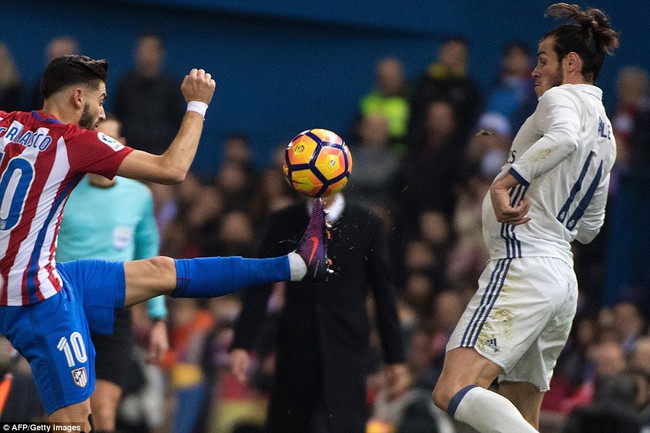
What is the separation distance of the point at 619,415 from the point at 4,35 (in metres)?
8.89

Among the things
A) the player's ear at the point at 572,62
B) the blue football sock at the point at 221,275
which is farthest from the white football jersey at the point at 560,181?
the blue football sock at the point at 221,275

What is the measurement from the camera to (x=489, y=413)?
237 inches

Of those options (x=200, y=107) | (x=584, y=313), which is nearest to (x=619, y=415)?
(x=584, y=313)

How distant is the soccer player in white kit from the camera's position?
20.2 ft

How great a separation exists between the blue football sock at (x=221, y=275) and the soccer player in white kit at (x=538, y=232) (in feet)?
3.24

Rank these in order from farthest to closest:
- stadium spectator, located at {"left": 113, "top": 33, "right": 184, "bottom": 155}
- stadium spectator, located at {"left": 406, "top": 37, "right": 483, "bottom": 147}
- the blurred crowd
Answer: stadium spectator, located at {"left": 113, "top": 33, "right": 184, "bottom": 155} → stadium spectator, located at {"left": 406, "top": 37, "right": 483, "bottom": 147} → the blurred crowd

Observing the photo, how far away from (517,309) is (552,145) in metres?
0.84

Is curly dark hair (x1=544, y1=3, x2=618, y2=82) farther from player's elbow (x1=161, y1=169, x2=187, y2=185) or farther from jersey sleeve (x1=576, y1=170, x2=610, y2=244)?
player's elbow (x1=161, y1=169, x2=187, y2=185)

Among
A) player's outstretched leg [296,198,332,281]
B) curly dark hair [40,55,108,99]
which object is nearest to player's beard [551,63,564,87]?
player's outstretched leg [296,198,332,281]

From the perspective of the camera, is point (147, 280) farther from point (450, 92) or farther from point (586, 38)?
point (450, 92)

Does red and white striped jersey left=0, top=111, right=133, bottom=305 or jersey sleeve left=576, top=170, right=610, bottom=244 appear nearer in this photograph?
red and white striped jersey left=0, top=111, right=133, bottom=305

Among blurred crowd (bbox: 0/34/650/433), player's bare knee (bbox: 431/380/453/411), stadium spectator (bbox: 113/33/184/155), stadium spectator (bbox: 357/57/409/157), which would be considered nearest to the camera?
player's bare knee (bbox: 431/380/453/411)

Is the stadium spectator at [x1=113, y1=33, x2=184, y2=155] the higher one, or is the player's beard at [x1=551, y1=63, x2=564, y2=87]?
the player's beard at [x1=551, y1=63, x2=564, y2=87]

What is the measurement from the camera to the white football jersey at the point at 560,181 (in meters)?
6.31
